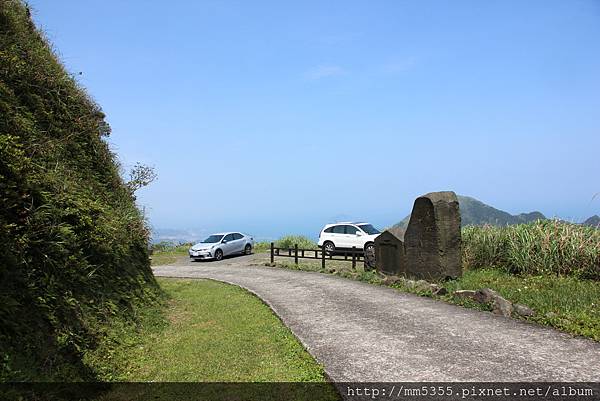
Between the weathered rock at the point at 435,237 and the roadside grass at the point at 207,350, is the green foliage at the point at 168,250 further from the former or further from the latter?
the roadside grass at the point at 207,350

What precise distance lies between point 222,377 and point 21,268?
9.29 feet

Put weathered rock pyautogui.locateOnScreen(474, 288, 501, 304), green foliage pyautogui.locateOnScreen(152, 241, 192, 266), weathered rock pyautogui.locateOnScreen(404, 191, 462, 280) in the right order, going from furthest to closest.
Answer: green foliage pyautogui.locateOnScreen(152, 241, 192, 266) < weathered rock pyautogui.locateOnScreen(404, 191, 462, 280) < weathered rock pyautogui.locateOnScreen(474, 288, 501, 304)

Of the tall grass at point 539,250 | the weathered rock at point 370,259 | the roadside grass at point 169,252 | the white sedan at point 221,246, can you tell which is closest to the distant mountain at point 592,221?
the tall grass at point 539,250

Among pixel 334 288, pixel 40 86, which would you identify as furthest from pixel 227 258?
pixel 40 86

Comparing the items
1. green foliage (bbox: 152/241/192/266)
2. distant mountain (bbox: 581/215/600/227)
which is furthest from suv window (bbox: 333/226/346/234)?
distant mountain (bbox: 581/215/600/227)

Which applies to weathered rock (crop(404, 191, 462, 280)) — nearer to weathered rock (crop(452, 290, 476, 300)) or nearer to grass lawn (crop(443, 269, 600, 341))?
grass lawn (crop(443, 269, 600, 341))

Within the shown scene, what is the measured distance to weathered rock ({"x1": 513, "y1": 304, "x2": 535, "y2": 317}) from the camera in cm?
763

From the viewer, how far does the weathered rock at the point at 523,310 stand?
25.0 feet

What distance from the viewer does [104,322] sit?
6484mm

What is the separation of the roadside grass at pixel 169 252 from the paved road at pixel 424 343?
60.8ft

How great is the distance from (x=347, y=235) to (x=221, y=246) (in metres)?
8.04

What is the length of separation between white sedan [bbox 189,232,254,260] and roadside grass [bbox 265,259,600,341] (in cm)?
1419

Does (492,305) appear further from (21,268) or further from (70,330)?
(21,268)

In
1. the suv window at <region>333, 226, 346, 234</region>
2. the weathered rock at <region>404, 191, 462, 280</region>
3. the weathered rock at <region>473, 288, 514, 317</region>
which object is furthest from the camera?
the suv window at <region>333, 226, 346, 234</region>
